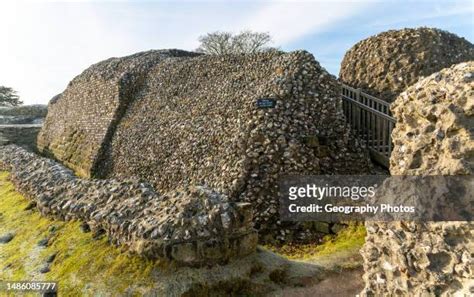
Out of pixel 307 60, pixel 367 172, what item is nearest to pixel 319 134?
pixel 367 172

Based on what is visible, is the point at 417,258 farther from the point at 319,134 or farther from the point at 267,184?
the point at 319,134

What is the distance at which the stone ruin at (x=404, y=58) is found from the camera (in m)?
11.6

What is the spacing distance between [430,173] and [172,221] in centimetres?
413

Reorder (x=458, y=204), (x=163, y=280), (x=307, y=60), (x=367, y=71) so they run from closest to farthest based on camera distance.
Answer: (x=458, y=204)
(x=163, y=280)
(x=307, y=60)
(x=367, y=71)

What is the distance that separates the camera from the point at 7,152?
20.7 m

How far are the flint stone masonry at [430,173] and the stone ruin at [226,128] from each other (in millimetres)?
4563

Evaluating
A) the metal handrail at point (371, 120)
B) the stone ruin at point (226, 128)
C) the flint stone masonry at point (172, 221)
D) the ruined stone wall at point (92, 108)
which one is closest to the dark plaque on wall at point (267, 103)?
the stone ruin at point (226, 128)

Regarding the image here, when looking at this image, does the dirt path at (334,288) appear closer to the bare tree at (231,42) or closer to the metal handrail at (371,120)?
the metal handrail at (371,120)

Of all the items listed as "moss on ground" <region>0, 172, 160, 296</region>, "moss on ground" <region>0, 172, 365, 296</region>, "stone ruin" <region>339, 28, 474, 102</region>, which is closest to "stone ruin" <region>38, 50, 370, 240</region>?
"stone ruin" <region>339, 28, 474, 102</region>

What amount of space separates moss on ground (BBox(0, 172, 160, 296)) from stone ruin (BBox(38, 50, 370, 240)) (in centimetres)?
377

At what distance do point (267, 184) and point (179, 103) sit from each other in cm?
662

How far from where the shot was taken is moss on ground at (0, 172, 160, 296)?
20.6 ft

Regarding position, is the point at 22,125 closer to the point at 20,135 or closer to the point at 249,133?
the point at 20,135

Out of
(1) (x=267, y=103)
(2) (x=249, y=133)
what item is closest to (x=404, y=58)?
(1) (x=267, y=103)
